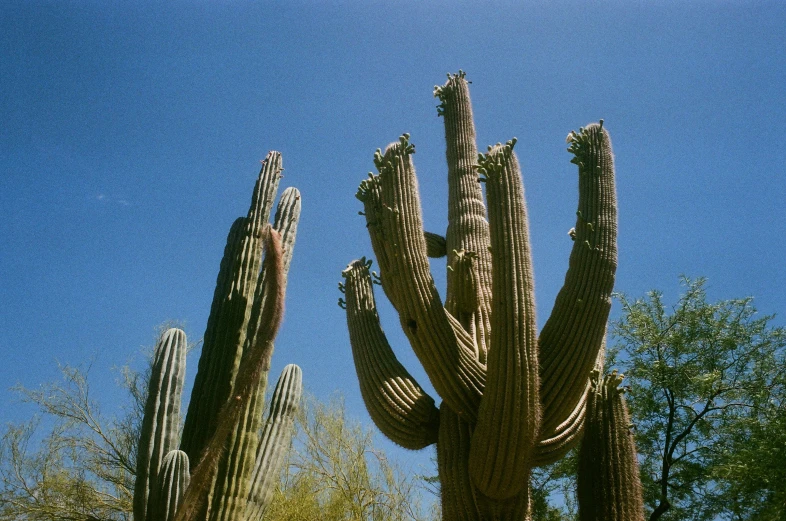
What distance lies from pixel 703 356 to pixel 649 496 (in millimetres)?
2195

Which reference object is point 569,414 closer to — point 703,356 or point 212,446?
point 212,446

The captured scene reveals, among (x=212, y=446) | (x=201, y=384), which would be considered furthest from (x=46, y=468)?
(x=212, y=446)

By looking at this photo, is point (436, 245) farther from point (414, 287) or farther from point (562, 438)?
point (562, 438)

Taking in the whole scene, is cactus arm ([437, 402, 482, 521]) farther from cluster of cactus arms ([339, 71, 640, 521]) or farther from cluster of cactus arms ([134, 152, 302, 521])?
cluster of cactus arms ([134, 152, 302, 521])

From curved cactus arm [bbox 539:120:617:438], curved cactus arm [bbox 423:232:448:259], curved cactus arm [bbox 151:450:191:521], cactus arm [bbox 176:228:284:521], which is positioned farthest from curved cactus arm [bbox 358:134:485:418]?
cactus arm [bbox 176:228:284:521]

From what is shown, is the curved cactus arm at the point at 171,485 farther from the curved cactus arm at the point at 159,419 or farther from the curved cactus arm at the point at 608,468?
the curved cactus arm at the point at 608,468

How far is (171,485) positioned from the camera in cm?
418

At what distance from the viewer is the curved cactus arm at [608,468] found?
143 inches

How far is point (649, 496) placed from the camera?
873 centimetres

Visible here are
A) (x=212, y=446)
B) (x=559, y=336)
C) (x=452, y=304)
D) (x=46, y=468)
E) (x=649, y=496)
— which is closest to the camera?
(x=212, y=446)

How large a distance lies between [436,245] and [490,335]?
85.7 inches

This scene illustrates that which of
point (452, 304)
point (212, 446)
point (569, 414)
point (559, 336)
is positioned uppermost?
point (452, 304)

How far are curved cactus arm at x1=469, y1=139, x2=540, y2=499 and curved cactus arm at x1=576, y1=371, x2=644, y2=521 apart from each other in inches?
19.3

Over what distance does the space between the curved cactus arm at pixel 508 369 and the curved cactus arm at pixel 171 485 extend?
1841mm
